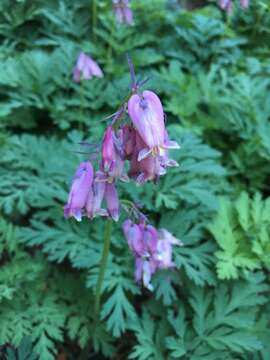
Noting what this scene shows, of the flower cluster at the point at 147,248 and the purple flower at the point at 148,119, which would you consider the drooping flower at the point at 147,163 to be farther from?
the flower cluster at the point at 147,248

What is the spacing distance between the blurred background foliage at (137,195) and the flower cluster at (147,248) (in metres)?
0.18

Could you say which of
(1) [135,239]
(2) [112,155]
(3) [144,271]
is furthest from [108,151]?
(3) [144,271]

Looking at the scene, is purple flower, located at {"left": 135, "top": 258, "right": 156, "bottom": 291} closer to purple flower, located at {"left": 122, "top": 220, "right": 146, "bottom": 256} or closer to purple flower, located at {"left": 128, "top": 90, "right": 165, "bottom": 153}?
purple flower, located at {"left": 122, "top": 220, "right": 146, "bottom": 256}

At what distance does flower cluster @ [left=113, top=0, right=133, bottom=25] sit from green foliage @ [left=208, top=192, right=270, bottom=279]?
1.74m

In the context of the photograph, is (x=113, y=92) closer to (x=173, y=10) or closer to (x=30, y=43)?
(x=30, y=43)

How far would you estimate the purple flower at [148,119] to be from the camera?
1691mm

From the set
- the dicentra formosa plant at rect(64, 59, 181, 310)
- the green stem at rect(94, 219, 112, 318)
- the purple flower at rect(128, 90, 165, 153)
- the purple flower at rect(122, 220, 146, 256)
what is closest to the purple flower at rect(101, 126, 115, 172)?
the dicentra formosa plant at rect(64, 59, 181, 310)

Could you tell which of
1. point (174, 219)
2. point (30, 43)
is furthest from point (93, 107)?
point (174, 219)

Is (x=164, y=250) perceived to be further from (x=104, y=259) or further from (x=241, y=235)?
(x=241, y=235)

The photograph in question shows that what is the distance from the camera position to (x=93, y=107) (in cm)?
367

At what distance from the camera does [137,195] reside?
2.96 m

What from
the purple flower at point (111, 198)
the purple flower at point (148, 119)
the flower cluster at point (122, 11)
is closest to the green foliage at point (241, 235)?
the purple flower at point (111, 198)

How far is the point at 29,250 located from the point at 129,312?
1105 millimetres

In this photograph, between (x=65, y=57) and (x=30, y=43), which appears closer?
(x=65, y=57)
